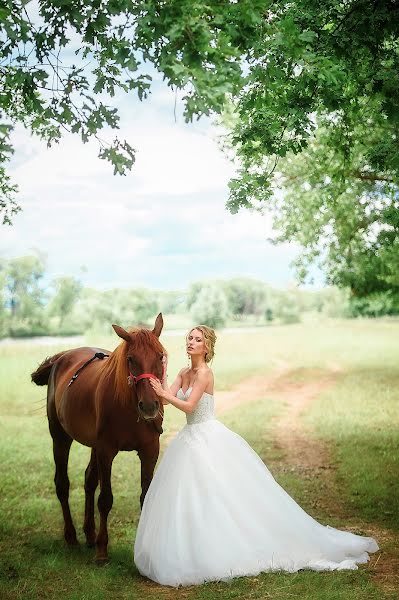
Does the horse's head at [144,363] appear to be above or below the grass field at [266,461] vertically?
above

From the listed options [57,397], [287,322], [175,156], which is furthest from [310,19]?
[175,156]

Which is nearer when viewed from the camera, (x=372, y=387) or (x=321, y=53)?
(x=321, y=53)

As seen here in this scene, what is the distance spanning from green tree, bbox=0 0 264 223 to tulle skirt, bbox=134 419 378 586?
3061mm

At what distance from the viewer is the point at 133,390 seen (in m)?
7.11

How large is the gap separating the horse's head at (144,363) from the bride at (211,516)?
0.12 m

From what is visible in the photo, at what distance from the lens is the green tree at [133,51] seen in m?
5.44

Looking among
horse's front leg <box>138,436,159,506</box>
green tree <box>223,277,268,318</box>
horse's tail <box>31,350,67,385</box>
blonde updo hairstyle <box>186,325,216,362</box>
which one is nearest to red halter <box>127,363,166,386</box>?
blonde updo hairstyle <box>186,325,216,362</box>

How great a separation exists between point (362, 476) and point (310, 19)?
8.00 meters

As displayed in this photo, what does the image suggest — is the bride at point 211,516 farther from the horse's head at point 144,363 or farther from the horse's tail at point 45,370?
the horse's tail at point 45,370

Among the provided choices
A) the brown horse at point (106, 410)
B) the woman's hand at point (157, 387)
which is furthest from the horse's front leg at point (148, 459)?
the woman's hand at point (157, 387)

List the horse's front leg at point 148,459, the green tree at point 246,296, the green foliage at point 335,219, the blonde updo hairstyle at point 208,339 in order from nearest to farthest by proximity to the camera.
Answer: the blonde updo hairstyle at point 208,339 → the horse's front leg at point 148,459 → the green foliage at point 335,219 → the green tree at point 246,296

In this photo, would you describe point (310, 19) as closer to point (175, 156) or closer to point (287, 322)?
point (287, 322)

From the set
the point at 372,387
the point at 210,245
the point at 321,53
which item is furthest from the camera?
the point at 210,245

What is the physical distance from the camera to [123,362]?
7.11 metres
